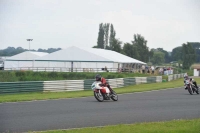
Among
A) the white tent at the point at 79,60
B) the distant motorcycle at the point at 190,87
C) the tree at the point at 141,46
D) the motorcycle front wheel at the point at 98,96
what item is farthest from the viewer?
the tree at the point at 141,46

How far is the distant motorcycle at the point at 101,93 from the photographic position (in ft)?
65.7

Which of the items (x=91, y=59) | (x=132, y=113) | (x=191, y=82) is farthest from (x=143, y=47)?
(x=132, y=113)

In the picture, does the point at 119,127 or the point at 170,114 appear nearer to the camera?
the point at 119,127

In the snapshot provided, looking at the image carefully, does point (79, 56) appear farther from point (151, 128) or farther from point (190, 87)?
point (151, 128)

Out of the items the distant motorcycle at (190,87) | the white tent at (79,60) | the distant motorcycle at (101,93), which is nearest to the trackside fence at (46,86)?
the distant motorcycle at (101,93)

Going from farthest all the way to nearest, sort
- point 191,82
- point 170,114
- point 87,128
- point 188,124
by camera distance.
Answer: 1. point 191,82
2. point 170,114
3. point 188,124
4. point 87,128

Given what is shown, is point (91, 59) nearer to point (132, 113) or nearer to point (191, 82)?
point (191, 82)

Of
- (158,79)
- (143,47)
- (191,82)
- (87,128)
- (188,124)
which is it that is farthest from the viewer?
(143,47)

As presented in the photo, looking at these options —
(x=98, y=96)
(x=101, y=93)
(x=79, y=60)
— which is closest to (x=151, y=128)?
(x=98, y=96)

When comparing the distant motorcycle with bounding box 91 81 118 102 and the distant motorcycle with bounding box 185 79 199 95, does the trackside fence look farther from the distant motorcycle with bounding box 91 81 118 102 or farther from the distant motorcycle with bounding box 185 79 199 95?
the distant motorcycle with bounding box 185 79 199 95

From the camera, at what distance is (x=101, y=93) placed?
2036 cm

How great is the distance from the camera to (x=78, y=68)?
6012 centimetres

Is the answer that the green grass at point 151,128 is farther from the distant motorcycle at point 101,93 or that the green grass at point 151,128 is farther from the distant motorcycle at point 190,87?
the distant motorcycle at point 190,87

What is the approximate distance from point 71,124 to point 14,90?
15.3 meters
